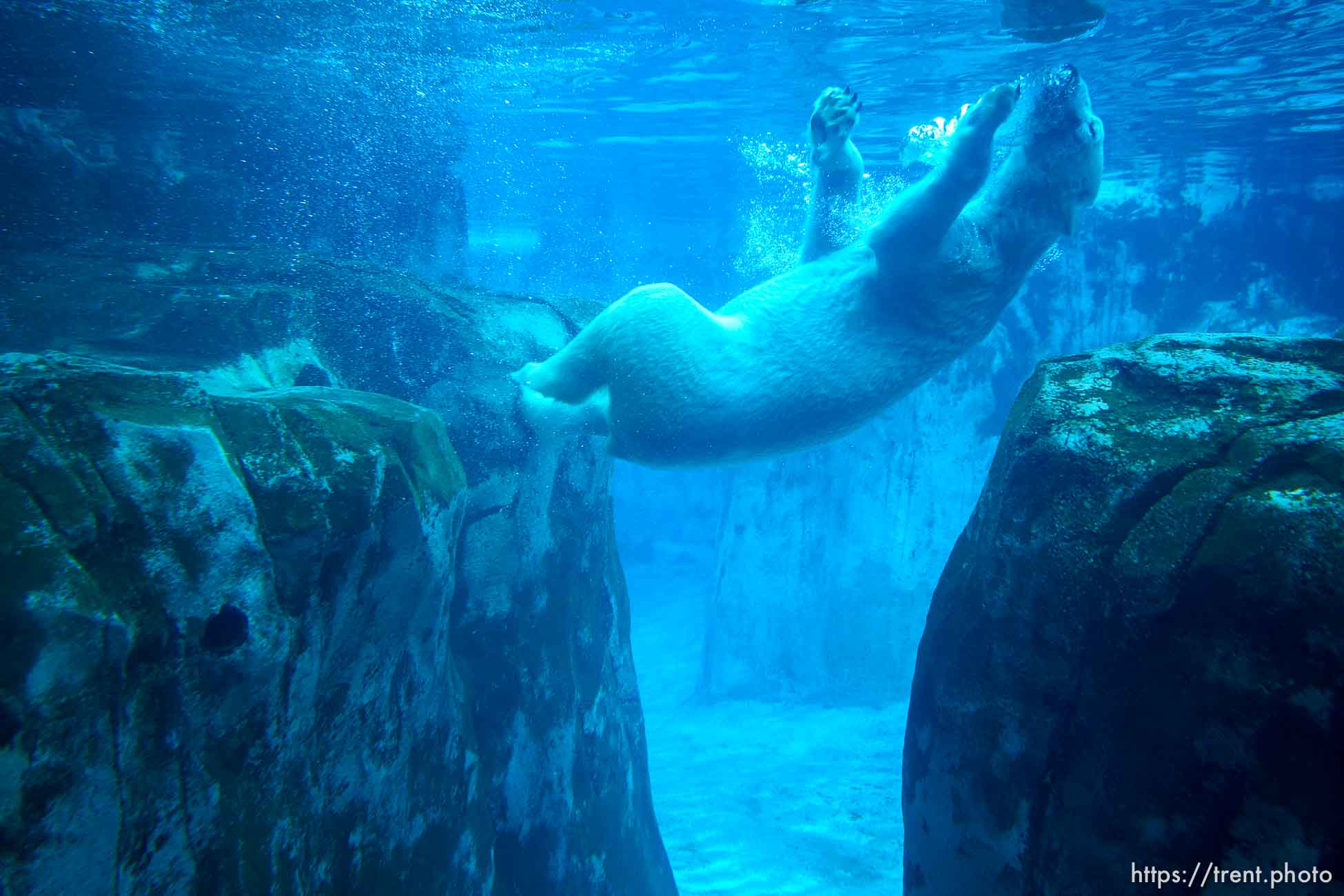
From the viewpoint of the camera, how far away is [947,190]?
4.08 meters

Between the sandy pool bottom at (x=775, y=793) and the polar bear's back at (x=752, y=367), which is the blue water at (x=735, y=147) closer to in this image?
the sandy pool bottom at (x=775, y=793)

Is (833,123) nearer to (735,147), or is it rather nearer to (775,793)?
(775,793)

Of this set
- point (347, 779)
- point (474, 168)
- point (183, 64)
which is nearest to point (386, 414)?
point (347, 779)

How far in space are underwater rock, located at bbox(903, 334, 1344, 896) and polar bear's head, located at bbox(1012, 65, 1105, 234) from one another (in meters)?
2.60

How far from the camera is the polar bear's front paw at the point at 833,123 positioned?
475cm

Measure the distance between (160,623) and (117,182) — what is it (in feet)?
21.1

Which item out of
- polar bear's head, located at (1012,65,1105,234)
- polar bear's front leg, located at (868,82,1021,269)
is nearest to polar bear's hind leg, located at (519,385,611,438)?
polar bear's front leg, located at (868,82,1021,269)

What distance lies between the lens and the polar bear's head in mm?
4281

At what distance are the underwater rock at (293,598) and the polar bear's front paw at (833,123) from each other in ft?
→ 8.99

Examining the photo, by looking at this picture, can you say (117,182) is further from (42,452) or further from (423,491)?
(42,452)

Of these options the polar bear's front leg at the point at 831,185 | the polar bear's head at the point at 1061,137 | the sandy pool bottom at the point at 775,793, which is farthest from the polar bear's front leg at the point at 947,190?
the sandy pool bottom at the point at 775,793

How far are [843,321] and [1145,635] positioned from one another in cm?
305

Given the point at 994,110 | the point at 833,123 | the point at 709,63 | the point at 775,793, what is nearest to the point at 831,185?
the point at 833,123

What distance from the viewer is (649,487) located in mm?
20359
